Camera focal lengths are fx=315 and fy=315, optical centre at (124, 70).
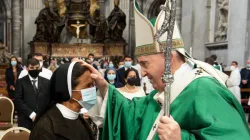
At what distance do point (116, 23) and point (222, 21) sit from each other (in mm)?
7268

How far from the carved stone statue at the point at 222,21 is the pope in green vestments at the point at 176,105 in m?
9.82

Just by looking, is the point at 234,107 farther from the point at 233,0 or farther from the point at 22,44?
the point at 22,44

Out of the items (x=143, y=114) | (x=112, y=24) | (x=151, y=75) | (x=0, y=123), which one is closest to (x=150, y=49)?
(x=151, y=75)

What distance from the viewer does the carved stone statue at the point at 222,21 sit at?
457 inches

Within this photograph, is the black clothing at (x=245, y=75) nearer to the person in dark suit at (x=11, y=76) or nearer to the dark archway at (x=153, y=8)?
the person in dark suit at (x=11, y=76)

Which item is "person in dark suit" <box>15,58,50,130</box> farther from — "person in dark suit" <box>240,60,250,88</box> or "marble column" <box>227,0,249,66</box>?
"marble column" <box>227,0,249,66</box>

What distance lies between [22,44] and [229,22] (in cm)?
1205

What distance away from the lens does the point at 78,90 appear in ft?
8.02

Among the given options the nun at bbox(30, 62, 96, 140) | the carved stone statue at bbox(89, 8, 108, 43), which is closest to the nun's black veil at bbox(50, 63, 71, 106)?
the nun at bbox(30, 62, 96, 140)

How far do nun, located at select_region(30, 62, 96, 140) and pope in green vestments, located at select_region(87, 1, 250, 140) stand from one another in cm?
14

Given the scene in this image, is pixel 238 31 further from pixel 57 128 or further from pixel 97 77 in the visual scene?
pixel 57 128

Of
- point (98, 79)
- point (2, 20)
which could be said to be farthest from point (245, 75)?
point (2, 20)

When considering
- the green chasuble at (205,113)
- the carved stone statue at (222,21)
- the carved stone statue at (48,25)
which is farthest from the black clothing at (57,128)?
the carved stone statue at (48,25)

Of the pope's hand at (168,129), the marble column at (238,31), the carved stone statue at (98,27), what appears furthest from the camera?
the carved stone statue at (98,27)
